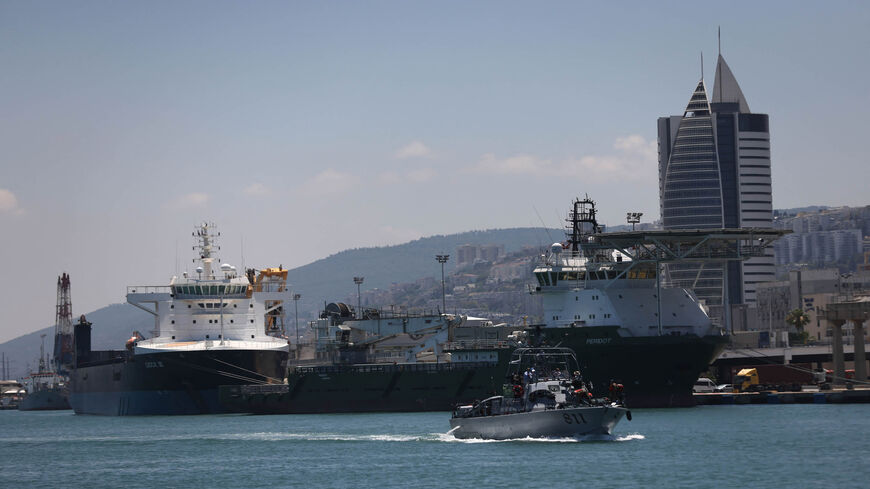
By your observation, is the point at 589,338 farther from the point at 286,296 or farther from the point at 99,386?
the point at 99,386

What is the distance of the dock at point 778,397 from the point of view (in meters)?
78.7

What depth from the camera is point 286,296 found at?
99000 millimetres

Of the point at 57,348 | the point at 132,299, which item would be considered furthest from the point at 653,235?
the point at 57,348

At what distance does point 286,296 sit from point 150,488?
54173 mm

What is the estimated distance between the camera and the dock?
78.7m

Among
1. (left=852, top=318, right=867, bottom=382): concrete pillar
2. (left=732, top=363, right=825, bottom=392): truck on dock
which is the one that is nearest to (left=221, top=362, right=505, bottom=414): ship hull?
(left=732, top=363, right=825, bottom=392): truck on dock

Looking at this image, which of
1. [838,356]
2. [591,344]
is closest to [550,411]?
[591,344]

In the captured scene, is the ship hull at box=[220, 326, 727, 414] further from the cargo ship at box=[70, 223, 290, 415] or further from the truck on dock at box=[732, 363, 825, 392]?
the truck on dock at box=[732, 363, 825, 392]

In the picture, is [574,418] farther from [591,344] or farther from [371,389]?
[371,389]

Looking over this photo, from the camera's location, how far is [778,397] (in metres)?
81.3

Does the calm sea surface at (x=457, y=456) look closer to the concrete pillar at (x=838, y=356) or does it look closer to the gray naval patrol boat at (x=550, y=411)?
the gray naval patrol boat at (x=550, y=411)

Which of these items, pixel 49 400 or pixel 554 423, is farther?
pixel 49 400

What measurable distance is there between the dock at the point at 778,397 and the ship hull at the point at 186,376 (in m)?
29.8

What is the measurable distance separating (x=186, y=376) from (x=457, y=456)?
1658 inches
